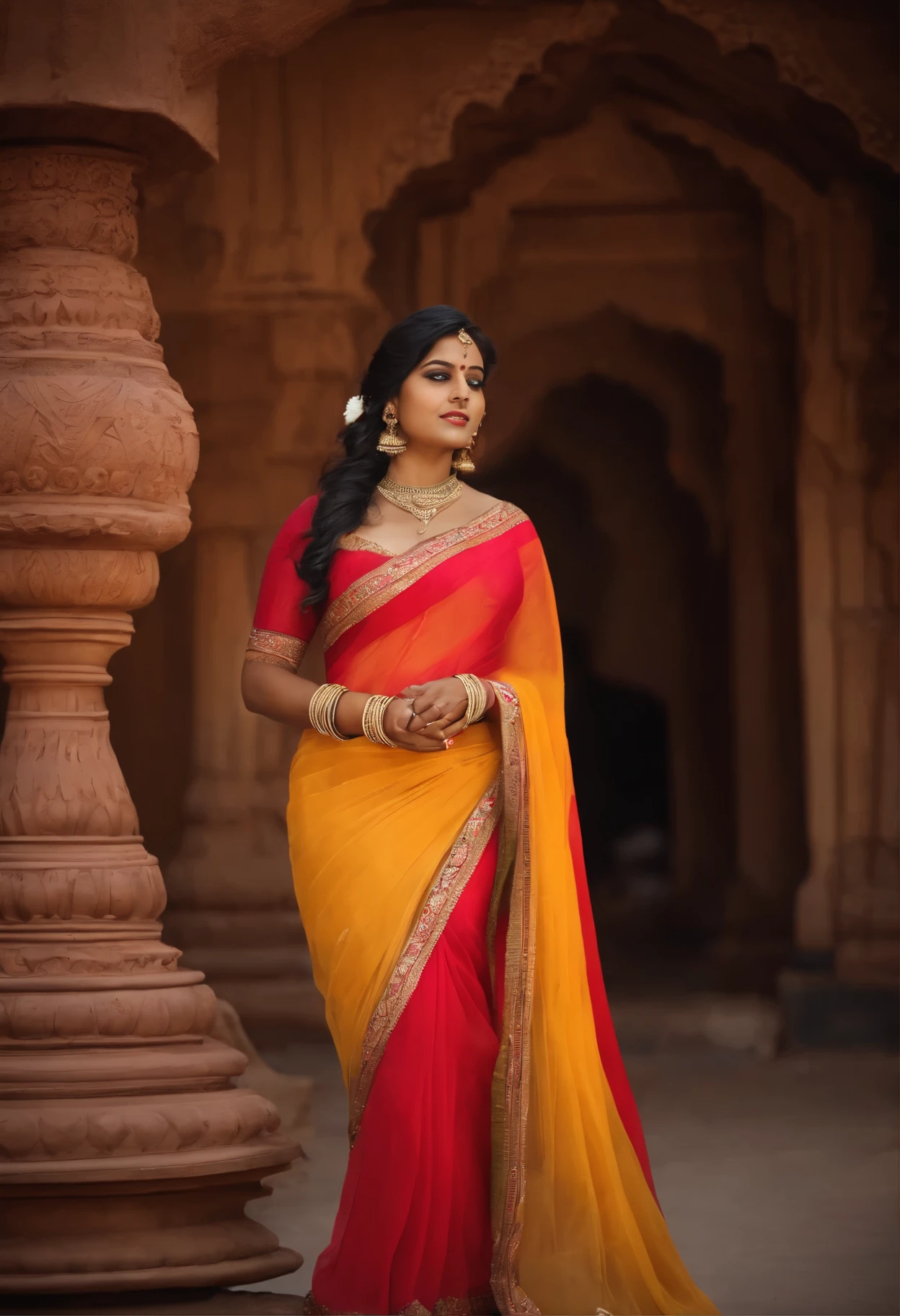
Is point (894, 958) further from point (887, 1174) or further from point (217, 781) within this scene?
point (217, 781)

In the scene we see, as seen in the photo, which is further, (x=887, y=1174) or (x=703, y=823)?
(x=703, y=823)

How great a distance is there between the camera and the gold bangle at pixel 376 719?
280 centimetres

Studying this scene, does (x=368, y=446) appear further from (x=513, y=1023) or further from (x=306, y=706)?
(x=513, y=1023)

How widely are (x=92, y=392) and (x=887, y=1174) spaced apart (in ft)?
8.63

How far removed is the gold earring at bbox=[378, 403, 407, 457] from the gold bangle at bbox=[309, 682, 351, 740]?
0.40 m

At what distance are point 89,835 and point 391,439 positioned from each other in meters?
0.95

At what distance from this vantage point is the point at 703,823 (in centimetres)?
878

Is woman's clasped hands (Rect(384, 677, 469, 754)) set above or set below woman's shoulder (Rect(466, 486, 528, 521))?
below

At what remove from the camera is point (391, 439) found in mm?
3004

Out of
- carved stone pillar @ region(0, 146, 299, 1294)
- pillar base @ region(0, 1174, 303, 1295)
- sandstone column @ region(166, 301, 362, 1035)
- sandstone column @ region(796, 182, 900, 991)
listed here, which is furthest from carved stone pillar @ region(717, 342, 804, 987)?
pillar base @ region(0, 1174, 303, 1295)

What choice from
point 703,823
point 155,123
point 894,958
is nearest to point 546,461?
point 703,823

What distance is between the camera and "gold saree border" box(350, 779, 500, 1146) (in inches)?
109

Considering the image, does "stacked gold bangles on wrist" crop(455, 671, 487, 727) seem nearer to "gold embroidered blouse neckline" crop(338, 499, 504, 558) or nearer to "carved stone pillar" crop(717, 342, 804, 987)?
"gold embroidered blouse neckline" crop(338, 499, 504, 558)

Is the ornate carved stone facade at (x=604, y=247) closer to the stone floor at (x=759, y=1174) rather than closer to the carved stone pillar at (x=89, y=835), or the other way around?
the stone floor at (x=759, y=1174)
